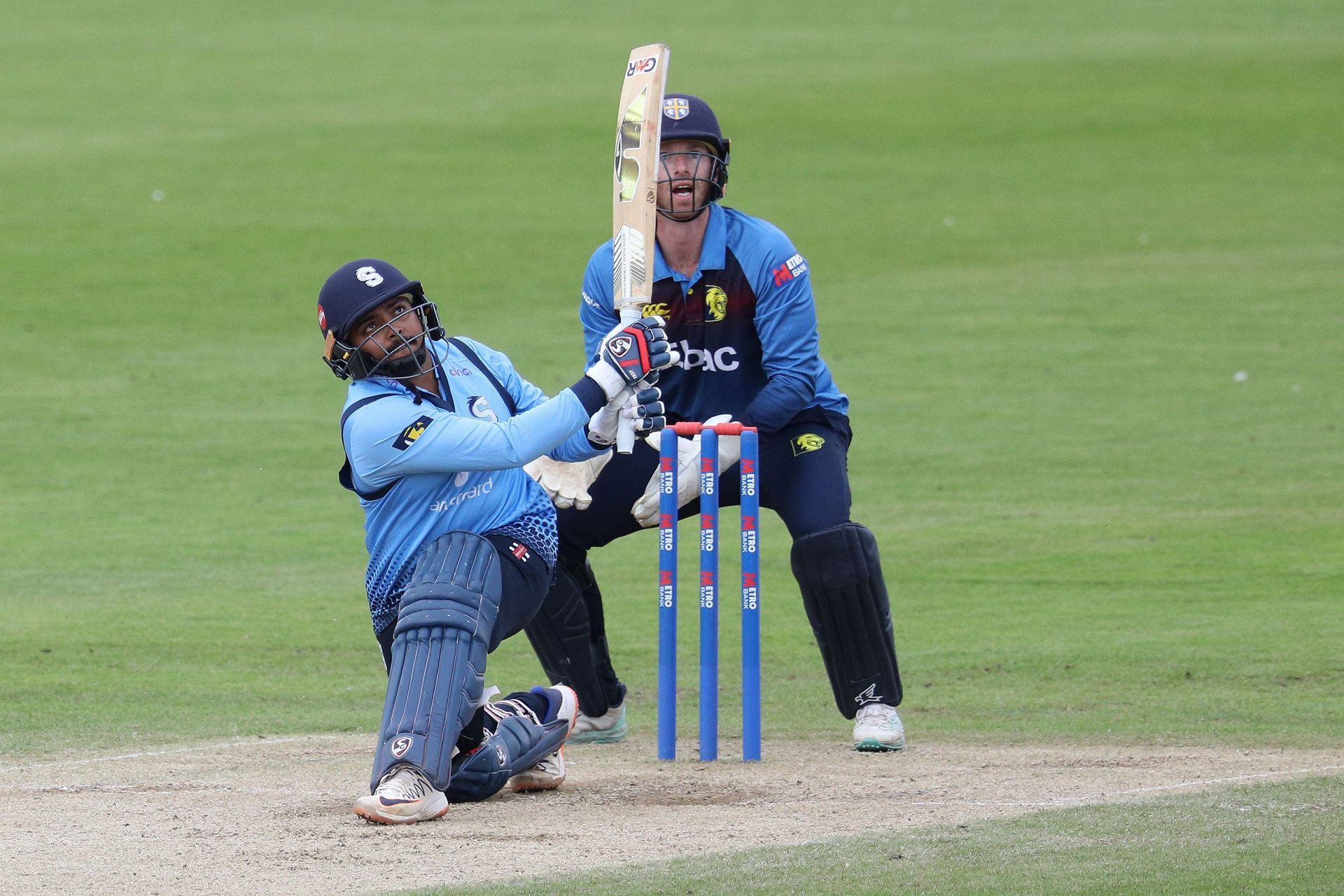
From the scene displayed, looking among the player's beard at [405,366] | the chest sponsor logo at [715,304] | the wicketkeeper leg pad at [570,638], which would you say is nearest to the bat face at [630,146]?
the chest sponsor logo at [715,304]

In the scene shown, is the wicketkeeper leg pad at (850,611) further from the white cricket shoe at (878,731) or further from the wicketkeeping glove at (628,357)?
the wicketkeeping glove at (628,357)

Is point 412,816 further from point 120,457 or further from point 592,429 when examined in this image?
point 120,457

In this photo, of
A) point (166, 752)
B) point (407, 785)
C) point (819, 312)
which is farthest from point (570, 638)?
point (819, 312)

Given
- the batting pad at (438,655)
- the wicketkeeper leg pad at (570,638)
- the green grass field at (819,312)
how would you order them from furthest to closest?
the green grass field at (819,312), the wicketkeeper leg pad at (570,638), the batting pad at (438,655)

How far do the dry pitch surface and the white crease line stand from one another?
0.01 meters

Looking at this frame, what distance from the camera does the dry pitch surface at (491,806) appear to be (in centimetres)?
478

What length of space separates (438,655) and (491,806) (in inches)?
21.0

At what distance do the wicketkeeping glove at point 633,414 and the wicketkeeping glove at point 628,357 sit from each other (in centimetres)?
9

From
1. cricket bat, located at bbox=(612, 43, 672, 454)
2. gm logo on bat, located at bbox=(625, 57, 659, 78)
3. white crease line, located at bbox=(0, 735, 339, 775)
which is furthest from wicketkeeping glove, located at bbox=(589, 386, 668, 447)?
white crease line, located at bbox=(0, 735, 339, 775)

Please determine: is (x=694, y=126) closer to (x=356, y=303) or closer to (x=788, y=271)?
(x=788, y=271)

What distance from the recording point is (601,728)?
6949 millimetres

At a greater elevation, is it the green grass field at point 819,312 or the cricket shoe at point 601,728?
the green grass field at point 819,312

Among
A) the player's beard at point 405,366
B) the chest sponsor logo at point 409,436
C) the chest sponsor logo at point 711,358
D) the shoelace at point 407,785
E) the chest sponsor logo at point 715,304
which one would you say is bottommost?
the shoelace at point 407,785

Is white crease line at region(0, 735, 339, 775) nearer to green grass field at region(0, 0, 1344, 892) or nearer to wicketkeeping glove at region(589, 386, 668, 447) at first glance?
green grass field at region(0, 0, 1344, 892)
